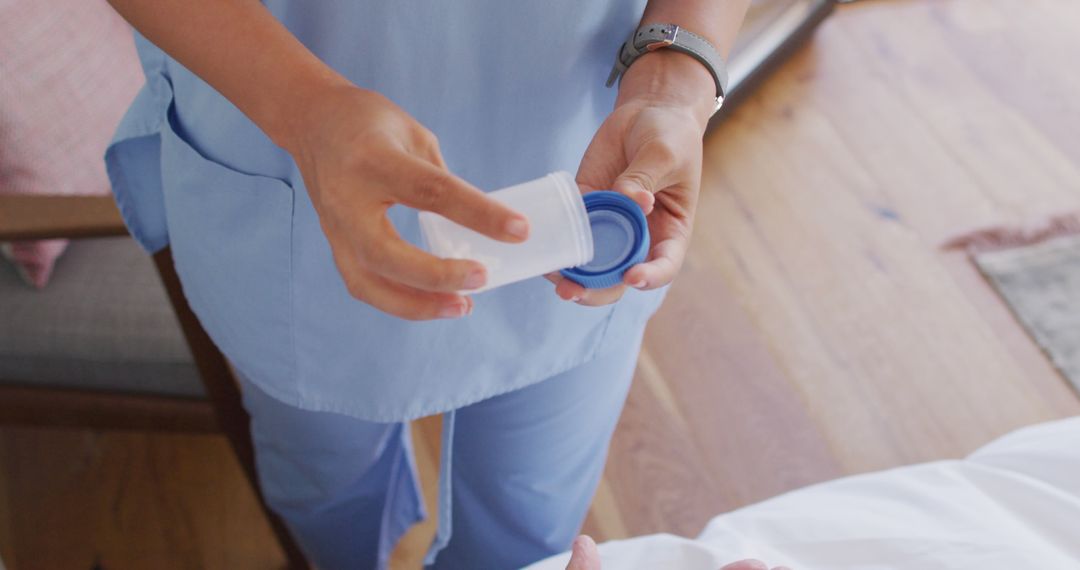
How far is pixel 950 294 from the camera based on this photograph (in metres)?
1.87

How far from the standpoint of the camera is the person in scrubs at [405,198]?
633mm

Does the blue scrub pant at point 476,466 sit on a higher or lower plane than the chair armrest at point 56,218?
lower

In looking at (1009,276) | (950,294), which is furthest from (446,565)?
(1009,276)

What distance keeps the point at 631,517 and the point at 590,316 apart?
30.5 inches

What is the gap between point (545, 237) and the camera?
0.65 meters

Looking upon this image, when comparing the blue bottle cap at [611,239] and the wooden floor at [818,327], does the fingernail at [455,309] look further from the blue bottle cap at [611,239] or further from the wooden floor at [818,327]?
the wooden floor at [818,327]

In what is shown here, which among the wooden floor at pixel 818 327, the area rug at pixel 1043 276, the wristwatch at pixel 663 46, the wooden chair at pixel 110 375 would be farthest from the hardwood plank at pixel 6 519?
the area rug at pixel 1043 276

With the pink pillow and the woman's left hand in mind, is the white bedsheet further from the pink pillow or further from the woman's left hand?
the pink pillow

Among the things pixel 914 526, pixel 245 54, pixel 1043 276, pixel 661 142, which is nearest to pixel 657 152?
pixel 661 142

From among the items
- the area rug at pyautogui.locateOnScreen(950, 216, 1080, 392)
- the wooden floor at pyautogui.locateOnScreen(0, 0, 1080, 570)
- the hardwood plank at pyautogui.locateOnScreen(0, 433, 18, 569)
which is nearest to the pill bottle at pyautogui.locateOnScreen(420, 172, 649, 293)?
the wooden floor at pyautogui.locateOnScreen(0, 0, 1080, 570)

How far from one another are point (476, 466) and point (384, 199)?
0.51m

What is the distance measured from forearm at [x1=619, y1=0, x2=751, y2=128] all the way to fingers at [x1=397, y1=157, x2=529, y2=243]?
0.25 metres

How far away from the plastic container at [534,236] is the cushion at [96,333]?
0.68 m

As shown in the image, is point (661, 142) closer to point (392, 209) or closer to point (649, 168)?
point (649, 168)
